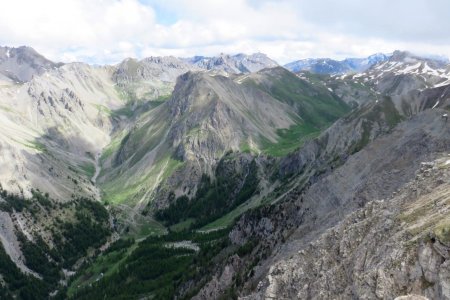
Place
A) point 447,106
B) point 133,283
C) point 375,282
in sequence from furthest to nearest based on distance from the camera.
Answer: point 133,283 < point 447,106 < point 375,282

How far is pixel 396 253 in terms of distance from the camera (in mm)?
51000

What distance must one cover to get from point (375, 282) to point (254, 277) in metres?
44.5

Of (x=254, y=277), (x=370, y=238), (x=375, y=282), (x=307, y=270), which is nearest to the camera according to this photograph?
(x=375, y=282)

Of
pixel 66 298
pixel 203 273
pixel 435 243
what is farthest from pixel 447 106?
pixel 66 298

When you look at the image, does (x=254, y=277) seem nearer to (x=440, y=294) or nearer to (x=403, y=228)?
(x=403, y=228)

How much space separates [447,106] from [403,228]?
127946 millimetres

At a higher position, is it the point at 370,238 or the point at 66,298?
the point at 370,238

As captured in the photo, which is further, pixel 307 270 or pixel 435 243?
pixel 307 270

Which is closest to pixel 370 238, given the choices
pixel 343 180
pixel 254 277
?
pixel 254 277

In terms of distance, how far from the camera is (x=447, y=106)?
166625 mm

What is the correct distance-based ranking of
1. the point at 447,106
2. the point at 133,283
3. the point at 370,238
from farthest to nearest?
the point at 133,283 → the point at 447,106 → the point at 370,238


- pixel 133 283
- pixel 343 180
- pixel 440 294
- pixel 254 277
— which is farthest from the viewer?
pixel 133 283

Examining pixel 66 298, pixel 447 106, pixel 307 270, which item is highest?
pixel 447 106

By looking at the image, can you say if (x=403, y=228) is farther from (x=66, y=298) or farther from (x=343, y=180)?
(x=66, y=298)
